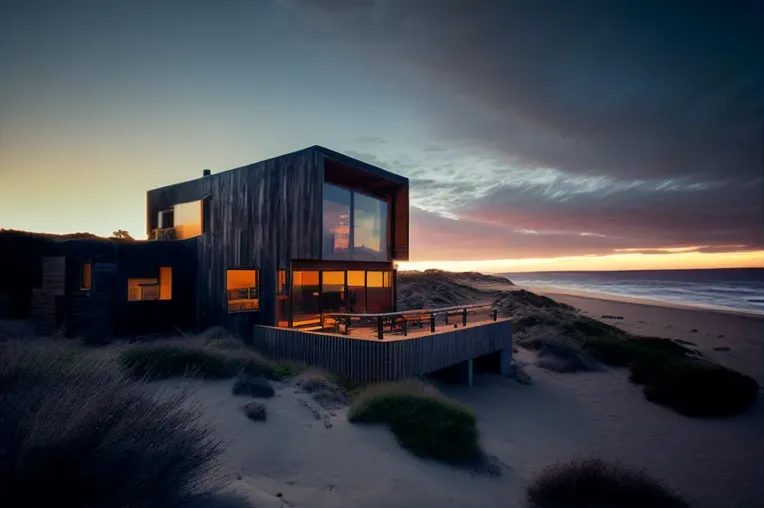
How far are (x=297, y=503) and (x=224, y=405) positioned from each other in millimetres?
3301

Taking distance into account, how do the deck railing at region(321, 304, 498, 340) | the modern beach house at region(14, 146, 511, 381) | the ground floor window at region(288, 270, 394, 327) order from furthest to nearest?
the ground floor window at region(288, 270, 394, 327), the modern beach house at region(14, 146, 511, 381), the deck railing at region(321, 304, 498, 340)

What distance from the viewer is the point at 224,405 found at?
25.4 feet

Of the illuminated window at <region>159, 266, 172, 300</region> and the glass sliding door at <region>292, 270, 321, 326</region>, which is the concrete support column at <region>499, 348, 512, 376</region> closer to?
the glass sliding door at <region>292, 270, 321, 326</region>

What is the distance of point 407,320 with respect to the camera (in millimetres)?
12945

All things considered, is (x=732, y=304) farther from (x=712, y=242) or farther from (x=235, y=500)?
(x=235, y=500)

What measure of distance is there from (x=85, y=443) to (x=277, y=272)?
1090 centimetres

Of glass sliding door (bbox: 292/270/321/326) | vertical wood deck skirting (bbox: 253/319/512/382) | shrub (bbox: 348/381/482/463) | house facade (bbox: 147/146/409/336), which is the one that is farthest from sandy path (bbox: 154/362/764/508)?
house facade (bbox: 147/146/409/336)

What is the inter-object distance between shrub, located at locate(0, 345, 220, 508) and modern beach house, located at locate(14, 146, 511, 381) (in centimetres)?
710

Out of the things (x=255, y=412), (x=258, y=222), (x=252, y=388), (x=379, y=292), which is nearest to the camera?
(x=255, y=412)

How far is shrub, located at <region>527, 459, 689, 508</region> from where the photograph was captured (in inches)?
255

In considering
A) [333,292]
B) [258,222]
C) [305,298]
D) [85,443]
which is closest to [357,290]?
[333,292]

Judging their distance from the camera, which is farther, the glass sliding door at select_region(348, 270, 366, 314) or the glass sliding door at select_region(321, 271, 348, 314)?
the glass sliding door at select_region(348, 270, 366, 314)

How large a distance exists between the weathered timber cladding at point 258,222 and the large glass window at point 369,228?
243 cm

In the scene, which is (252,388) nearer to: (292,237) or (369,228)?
(292,237)
